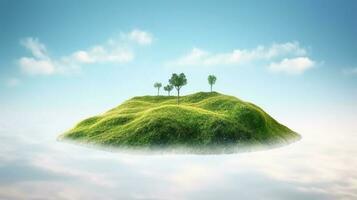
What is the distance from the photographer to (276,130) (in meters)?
75.9

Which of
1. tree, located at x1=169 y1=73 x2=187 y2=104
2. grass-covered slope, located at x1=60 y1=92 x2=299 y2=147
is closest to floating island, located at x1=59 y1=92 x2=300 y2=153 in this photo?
grass-covered slope, located at x1=60 y1=92 x2=299 y2=147

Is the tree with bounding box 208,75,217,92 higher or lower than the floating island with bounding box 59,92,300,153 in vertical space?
higher

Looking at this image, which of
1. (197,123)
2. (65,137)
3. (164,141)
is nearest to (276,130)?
(197,123)

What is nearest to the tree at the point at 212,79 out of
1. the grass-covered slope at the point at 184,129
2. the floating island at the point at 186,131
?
the grass-covered slope at the point at 184,129

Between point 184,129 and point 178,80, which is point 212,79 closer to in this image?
point 178,80

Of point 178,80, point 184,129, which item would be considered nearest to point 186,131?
point 184,129

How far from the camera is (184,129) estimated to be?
6191 cm

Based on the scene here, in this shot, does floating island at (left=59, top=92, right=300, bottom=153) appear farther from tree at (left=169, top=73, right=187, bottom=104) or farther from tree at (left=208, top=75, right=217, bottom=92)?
tree at (left=208, top=75, right=217, bottom=92)

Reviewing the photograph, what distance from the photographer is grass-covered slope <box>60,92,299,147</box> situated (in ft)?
196

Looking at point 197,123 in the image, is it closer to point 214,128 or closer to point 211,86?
point 214,128

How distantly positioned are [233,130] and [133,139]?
1641 centimetres

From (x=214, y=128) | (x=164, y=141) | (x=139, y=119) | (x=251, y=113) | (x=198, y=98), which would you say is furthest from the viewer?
(x=198, y=98)

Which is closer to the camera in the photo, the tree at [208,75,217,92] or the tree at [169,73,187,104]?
the tree at [169,73,187,104]

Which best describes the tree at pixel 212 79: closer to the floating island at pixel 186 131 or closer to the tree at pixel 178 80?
the tree at pixel 178 80
